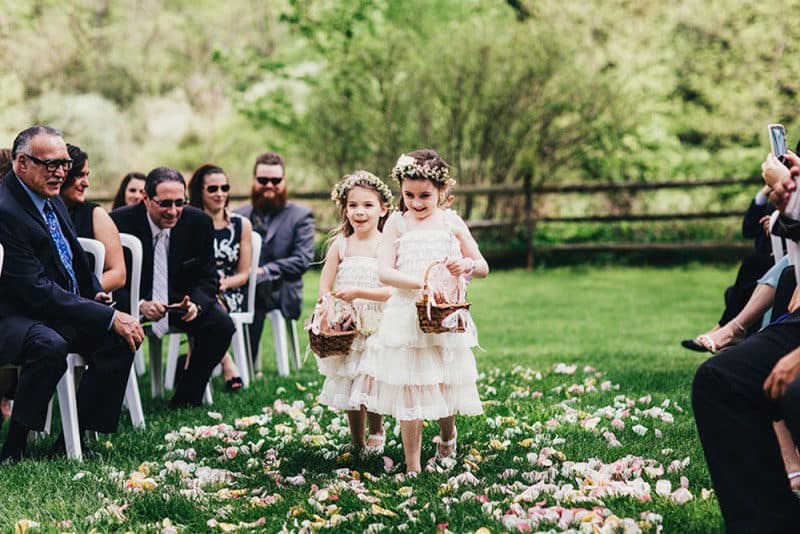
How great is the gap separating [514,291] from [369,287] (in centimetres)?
1075

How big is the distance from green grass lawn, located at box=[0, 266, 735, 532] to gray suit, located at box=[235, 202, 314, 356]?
0.63m

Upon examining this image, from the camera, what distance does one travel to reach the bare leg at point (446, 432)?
5.27 meters

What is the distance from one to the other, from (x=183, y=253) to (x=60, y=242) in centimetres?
174

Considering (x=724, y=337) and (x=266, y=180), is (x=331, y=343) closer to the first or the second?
(x=724, y=337)

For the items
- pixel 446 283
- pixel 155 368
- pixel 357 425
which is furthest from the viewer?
pixel 155 368

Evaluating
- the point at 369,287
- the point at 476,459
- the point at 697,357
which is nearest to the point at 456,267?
the point at 369,287

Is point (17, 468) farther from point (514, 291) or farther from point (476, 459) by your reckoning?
point (514, 291)

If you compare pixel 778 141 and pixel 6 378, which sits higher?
pixel 778 141

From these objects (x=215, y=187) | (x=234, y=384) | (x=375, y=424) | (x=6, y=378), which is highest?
(x=215, y=187)

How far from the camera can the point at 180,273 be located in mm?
7477

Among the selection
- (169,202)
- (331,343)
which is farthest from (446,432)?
(169,202)

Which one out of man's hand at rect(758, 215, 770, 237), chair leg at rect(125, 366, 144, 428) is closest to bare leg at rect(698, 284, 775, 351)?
man's hand at rect(758, 215, 770, 237)

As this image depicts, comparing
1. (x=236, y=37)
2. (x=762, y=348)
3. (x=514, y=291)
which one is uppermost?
(x=236, y=37)

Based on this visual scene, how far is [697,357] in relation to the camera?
29.6 feet
